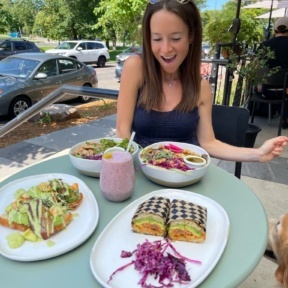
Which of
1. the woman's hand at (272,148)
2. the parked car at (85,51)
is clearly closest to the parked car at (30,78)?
the woman's hand at (272,148)

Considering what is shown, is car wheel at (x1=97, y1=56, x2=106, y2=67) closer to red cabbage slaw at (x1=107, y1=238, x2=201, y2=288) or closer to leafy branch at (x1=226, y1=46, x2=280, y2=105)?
leafy branch at (x1=226, y1=46, x2=280, y2=105)

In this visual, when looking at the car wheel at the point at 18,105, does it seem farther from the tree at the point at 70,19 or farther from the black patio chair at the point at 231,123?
the tree at the point at 70,19

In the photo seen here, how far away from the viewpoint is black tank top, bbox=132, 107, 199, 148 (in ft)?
5.91

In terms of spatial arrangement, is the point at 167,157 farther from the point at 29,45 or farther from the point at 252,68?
the point at 29,45

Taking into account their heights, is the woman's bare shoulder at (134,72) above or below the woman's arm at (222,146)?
above

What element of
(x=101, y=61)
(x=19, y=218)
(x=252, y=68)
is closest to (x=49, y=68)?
(x=252, y=68)

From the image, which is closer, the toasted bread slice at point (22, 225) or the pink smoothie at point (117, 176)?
the toasted bread slice at point (22, 225)

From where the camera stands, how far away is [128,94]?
183 cm

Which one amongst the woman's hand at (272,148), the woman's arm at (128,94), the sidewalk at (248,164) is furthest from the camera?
the sidewalk at (248,164)

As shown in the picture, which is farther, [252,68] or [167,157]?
[252,68]

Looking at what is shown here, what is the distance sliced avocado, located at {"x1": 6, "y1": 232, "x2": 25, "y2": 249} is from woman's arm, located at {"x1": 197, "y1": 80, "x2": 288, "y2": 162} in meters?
1.18

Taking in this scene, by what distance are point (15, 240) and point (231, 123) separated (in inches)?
66.7

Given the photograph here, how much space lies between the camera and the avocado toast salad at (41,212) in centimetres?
94

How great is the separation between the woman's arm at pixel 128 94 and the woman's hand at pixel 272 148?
78 cm
